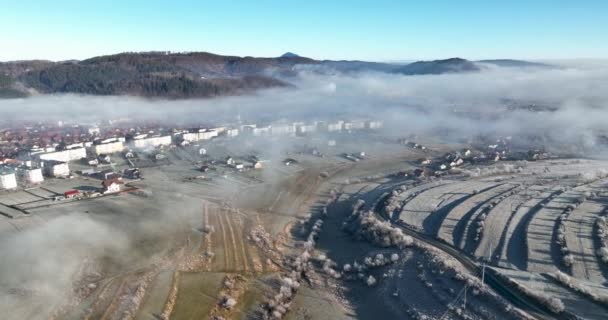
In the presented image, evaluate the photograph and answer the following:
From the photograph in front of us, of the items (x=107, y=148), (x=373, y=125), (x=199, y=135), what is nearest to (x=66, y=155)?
(x=107, y=148)

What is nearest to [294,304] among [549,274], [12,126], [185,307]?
[185,307]

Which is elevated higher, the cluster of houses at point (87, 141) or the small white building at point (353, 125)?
the small white building at point (353, 125)

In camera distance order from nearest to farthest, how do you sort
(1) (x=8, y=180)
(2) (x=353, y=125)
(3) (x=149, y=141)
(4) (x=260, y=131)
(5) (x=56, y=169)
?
1. (1) (x=8, y=180)
2. (5) (x=56, y=169)
3. (3) (x=149, y=141)
4. (4) (x=260, y=131)
5. (2) (x=353, y=125)

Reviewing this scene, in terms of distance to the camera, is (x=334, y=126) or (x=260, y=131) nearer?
(x=260, y=131)

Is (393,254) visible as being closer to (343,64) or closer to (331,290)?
(331,290)

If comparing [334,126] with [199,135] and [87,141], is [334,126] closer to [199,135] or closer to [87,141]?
[199,135]

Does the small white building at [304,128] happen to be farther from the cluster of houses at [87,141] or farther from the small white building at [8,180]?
the small white building at [8,180]

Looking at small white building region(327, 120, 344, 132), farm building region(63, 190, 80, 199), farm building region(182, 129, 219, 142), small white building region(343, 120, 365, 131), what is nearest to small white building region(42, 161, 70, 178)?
farm building region(63, 190, 80, 199)

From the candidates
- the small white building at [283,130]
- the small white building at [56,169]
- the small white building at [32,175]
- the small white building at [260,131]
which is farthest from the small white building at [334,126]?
the small white building at [32,175]
